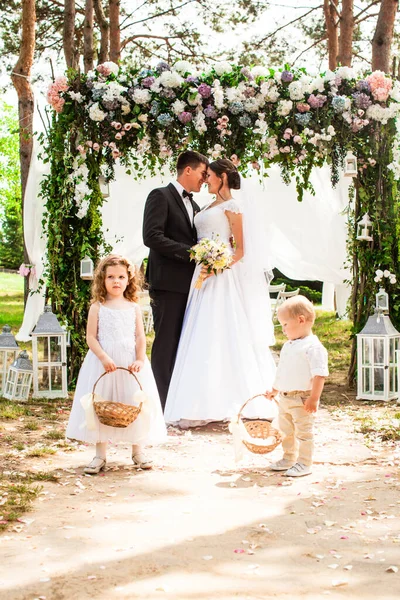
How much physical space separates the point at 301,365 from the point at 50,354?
3.30 metres

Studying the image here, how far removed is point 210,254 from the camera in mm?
A: 5461

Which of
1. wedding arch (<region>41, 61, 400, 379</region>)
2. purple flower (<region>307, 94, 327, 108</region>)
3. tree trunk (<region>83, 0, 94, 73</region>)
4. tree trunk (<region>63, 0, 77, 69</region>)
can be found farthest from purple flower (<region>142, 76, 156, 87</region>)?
tree trunk (<region>63, 0, 77, 69</region>)

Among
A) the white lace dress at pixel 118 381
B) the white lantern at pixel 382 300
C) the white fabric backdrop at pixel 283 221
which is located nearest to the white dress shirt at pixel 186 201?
the white lace dress at pixel 118 381

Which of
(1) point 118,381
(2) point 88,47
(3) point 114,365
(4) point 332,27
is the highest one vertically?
(4) point 332,27

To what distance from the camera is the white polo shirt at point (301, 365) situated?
4125mm

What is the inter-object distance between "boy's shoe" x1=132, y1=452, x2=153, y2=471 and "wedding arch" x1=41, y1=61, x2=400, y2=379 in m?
2.85

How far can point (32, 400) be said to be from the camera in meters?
6.78

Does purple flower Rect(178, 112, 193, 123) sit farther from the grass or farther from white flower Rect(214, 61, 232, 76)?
the grass

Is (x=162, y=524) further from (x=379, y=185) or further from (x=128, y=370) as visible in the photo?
(x=379, y=185)

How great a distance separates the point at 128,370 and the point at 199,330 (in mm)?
1530

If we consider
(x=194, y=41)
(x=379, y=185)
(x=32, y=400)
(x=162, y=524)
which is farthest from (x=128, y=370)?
(x=194, y=41)

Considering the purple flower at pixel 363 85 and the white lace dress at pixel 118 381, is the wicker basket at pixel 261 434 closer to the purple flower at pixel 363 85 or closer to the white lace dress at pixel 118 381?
the white lace dress at pixel 118 381

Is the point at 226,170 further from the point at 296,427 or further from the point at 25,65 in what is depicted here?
the point at 25,65

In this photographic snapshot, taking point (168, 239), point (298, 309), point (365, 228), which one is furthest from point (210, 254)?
point (365, 228)
